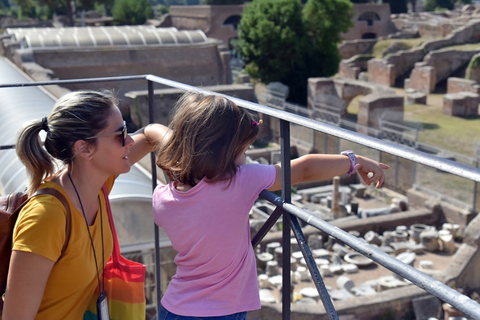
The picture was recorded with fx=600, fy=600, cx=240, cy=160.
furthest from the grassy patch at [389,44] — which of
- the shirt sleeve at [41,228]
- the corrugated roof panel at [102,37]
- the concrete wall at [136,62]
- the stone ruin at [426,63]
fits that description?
the shirt sleeve at [41,228]

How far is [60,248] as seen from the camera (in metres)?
1.74

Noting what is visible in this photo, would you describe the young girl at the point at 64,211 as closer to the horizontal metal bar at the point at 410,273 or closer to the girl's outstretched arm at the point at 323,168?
the girl's outstretched arm at the point at 323,168

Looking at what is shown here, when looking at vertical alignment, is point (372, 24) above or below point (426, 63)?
above

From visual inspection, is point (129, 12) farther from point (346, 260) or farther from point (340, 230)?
point (340, 230)

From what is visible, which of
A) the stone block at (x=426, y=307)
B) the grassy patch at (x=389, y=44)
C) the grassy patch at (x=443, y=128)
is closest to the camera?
the stone block at (x=426, y=307)

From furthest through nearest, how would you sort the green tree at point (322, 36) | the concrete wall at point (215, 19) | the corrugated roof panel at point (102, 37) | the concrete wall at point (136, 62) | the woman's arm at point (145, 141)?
the concrete wall at point (215, 19) → the green tree at point (322, 36) → the corrugated roof panel at point (102, 37) → the concrete wall at point (136, 62) → the woman's arm at point (145, 141)

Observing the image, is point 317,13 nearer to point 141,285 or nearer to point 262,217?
point 262,217

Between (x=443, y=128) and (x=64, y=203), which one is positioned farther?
(x=443, y=128)

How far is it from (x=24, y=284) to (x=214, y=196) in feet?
1.95

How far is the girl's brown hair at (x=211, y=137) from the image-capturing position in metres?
1.77

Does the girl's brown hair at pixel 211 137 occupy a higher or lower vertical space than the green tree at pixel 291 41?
higher

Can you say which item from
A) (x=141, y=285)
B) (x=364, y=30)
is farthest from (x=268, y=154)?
(x=364, y=30)

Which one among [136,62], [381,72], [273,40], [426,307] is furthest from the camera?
[381,72]

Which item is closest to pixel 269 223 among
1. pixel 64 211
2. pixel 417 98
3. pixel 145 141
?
pixel 64 211
